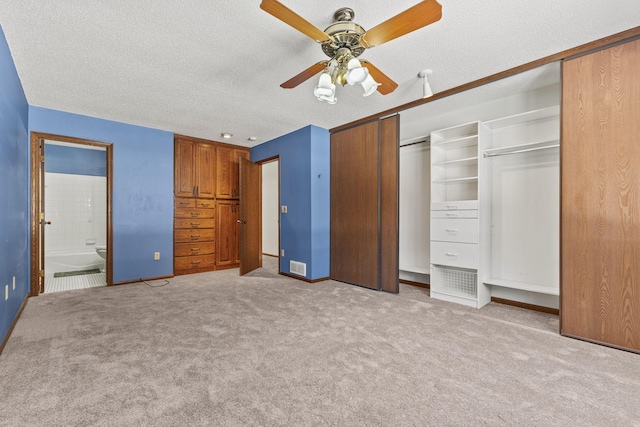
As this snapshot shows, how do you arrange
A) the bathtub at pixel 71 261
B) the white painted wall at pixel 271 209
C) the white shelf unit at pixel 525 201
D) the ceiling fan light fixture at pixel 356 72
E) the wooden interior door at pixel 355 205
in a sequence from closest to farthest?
the ceiling fan light fixture at pixel 356 72 < the white shelf unit at pixel 525 201 < the wooden interior door at pixel 355 205 < the bathtub at pixel 71 261 < the white painted wall at pixel 271 209

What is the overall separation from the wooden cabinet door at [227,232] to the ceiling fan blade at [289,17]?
4.06 m

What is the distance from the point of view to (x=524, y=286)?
2.96 meters

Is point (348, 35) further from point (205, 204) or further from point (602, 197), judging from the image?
point (205, 204)

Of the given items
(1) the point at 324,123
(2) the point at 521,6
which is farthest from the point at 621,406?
(1) the point at 324,123

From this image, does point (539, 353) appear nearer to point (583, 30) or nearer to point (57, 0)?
point (583, 30)

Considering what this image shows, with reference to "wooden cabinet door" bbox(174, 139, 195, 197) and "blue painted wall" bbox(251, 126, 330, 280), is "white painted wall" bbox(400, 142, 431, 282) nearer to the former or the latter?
"blue painted wall" bbox(251, 126, 330, 280)

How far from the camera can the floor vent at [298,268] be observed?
437cm

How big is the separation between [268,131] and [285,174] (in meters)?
0.72

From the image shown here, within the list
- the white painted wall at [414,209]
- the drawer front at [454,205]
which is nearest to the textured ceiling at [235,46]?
the white painted wall at [414,209]

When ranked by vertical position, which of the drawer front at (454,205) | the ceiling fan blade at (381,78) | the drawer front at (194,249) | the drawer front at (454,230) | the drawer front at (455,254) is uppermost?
the ceiling fan blade at (381,78)

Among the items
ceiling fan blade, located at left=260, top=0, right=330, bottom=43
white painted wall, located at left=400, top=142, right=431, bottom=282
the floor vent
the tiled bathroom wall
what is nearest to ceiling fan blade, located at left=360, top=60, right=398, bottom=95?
ceiling fan blade, located at left=260, top=0, right=330, bottom=43

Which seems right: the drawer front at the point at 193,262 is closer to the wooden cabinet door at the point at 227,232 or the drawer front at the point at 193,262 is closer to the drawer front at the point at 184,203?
the wooden cabinet door at the point at 227,232

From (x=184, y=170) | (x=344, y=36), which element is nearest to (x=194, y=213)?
(x=184, y=170)

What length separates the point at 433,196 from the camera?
141 inches
